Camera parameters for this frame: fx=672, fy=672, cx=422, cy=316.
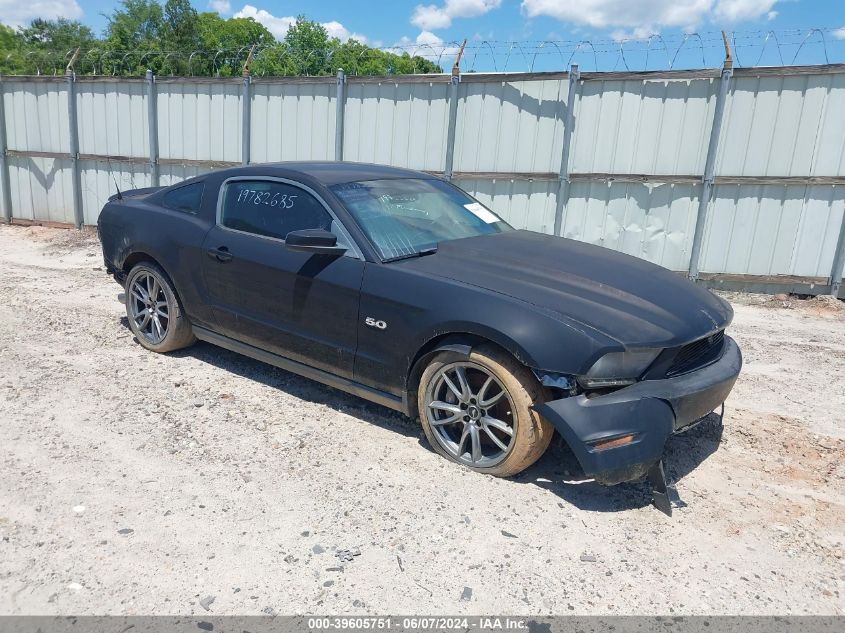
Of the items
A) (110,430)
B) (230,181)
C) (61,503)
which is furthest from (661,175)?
(61,503)

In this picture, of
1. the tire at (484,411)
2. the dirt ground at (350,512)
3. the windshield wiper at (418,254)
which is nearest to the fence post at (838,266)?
the dirt ground at (350,512)

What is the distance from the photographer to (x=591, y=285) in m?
3.73

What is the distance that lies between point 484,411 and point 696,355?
1.19 m

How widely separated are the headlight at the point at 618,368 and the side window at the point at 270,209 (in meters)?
1.88

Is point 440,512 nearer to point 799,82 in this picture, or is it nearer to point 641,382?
point 641,382

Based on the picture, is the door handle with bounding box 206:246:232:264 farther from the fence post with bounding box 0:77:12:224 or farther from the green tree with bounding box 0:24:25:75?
the green tree with bounding box 0:24:25:75

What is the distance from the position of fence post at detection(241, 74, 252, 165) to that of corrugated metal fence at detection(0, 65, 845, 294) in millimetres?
16

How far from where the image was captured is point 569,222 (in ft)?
29.1

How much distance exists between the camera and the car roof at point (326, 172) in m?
4.46

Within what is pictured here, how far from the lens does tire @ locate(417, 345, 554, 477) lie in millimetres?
3389

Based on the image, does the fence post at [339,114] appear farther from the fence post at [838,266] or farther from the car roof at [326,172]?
the fence post at [838,266]

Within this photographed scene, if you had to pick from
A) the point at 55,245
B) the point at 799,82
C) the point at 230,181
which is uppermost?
the point at 799,82

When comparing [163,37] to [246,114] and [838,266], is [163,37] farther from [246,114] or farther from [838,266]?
[838,266]

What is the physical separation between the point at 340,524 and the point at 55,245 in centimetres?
982
